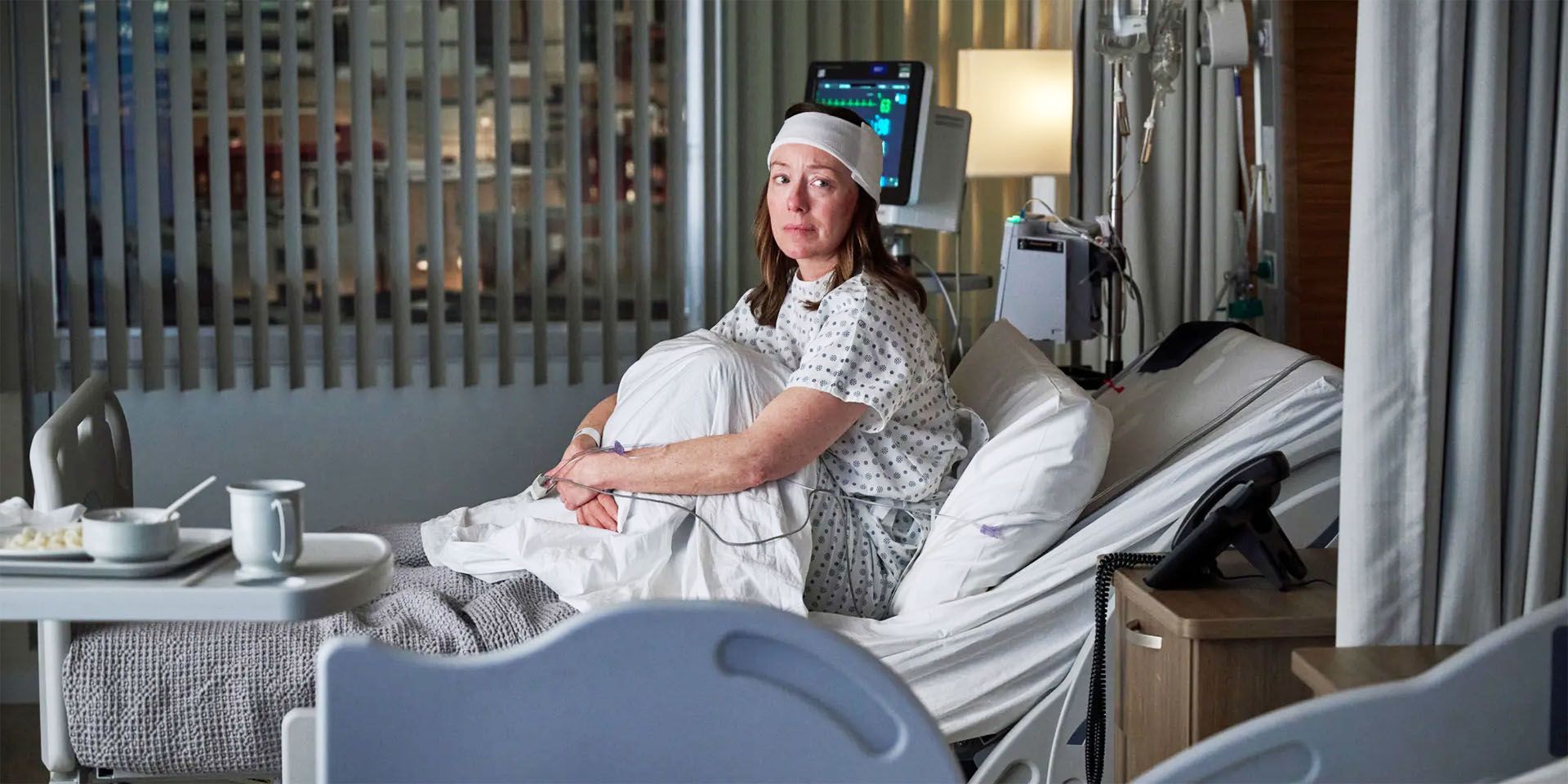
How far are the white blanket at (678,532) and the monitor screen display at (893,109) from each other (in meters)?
0.97

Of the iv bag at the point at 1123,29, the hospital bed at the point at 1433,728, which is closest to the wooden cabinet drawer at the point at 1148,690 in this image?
the hospital bed at the point at 1433,728

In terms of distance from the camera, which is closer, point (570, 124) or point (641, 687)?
point (641, 687)

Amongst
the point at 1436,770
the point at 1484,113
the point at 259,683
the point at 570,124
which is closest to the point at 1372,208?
the point at 1484,113

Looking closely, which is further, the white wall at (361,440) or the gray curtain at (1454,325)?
the white wall at (361,440)

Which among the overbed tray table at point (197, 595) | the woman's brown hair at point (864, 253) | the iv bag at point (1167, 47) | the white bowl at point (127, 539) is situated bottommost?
Answer: the overbed tray table at point (197, 595)

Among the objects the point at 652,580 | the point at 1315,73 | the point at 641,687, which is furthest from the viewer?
the point at 1315,73

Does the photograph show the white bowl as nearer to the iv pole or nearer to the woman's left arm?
the woman's left arm

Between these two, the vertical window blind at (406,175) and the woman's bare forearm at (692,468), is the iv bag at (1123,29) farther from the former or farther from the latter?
the woman's bare forearm at (692,468)

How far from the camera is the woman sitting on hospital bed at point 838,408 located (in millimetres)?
2119

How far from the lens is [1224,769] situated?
107 centimetres

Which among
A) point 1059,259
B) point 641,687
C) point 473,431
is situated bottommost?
point 473,431

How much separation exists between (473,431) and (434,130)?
2.47ft

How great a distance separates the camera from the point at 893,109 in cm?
317

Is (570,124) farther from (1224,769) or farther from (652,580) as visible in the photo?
(1224,769)
